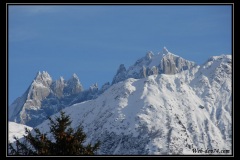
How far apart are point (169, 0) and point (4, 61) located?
588cm

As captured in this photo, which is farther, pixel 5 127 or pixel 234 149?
pixel 5 127

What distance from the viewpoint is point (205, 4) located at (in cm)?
1922

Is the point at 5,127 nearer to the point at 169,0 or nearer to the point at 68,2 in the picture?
the point at 68,2

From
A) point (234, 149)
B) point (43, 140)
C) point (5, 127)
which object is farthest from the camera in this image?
point (43, 140)

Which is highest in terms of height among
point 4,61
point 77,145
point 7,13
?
point 7,13

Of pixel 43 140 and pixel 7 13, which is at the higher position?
pixel 7 13

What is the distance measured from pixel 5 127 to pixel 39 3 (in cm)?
425

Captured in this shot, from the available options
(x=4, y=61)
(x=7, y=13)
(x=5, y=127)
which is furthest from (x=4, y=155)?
(x=7, y=13)

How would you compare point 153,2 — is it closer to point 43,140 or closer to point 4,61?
point 4,61

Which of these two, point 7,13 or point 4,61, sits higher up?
point 7,13

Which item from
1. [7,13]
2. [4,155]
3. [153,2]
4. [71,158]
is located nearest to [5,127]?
[4,155]

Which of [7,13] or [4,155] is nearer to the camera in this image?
[4,155]

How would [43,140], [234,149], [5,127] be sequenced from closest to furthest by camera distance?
1. [234,149]
2. [5,127]
3. [43,140]

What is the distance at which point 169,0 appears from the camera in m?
18.9
